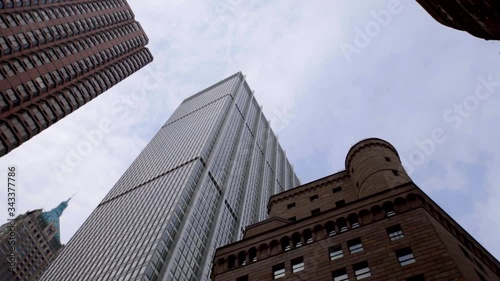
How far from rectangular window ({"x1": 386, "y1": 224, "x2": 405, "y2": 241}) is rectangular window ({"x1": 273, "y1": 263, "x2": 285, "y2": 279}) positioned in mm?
10092

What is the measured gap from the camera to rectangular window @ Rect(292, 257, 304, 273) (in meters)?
39.7

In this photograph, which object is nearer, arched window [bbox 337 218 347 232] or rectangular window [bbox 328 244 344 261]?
rectangular window [bbox 328 244 344 261]

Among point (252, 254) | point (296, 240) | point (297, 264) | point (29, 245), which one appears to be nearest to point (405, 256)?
point (297, 264)

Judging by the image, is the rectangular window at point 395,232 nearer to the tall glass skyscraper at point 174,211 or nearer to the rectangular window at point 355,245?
the rectangular window at point 355,245

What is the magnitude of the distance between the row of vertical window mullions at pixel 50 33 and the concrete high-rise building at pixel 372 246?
5295 cm

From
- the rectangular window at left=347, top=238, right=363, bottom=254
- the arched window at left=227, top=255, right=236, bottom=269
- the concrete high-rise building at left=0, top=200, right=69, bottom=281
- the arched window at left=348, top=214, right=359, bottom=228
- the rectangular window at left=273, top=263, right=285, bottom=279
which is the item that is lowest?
the rectangular window at left=273, top=263, right=285, bottom=279

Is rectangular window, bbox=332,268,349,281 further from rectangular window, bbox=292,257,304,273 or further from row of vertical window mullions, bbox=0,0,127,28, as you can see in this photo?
row of vertical window mullions, bbox=0,0,127,28

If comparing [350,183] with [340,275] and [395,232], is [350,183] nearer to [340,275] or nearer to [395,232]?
[395,232]

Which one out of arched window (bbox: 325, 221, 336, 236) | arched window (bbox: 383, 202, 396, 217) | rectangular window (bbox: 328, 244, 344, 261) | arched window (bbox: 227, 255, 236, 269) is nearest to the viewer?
rectangular window (bbox: 328, 244, 344, 261)

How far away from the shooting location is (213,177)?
484 ft

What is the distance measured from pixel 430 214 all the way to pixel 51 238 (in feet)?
581

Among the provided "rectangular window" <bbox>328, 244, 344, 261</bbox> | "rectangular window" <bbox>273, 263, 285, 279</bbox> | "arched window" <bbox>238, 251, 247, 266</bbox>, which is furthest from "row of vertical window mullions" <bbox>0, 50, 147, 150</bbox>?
"rectangular window" <bbox>328, 244, 344, 261</bbox>

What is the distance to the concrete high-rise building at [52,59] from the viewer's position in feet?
234

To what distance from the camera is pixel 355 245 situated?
39094 millimetres
